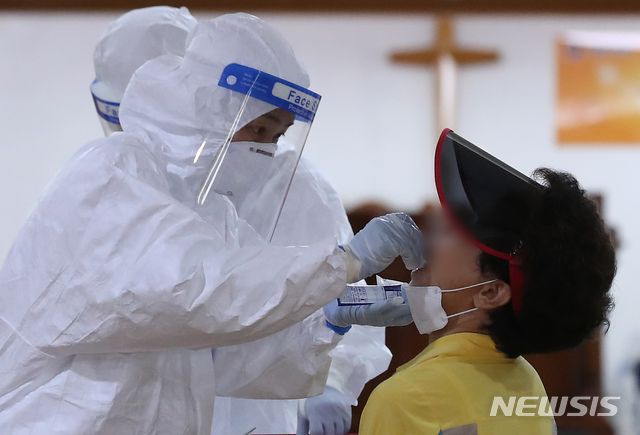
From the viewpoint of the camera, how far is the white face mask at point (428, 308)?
3.95ft

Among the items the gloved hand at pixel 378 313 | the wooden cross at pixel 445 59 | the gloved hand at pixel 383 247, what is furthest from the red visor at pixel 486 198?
the wooden cross at pixel 445 59

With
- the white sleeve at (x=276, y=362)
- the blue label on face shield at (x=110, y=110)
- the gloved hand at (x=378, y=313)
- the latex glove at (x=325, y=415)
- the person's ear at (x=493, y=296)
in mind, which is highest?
the blue label on face shield at (x=110, y=110)

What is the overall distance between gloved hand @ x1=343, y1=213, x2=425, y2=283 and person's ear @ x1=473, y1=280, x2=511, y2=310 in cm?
13

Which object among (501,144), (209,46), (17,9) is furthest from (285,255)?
(17,9)

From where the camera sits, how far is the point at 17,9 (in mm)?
3643

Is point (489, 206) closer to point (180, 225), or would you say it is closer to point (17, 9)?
point (180, 225)

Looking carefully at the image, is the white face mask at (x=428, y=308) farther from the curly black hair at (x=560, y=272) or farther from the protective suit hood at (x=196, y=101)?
the protective suit hood at (x=196, y=101)

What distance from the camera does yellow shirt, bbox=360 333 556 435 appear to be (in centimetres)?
104

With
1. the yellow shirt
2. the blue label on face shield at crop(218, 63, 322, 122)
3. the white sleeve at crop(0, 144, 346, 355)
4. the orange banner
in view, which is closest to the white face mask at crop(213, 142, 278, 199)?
the blue label on face shield at crop(218, 63, 322, 122)

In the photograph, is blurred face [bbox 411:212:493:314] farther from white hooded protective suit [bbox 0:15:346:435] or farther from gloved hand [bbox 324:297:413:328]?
white hooded protective suit [bbox 0:15:346:435]

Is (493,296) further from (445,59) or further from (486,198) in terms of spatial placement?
(445,59)

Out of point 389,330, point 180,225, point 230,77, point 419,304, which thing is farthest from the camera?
point 389,330

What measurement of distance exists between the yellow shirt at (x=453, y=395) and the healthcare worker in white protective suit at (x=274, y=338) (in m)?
0.41

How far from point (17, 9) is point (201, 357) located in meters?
3.13
